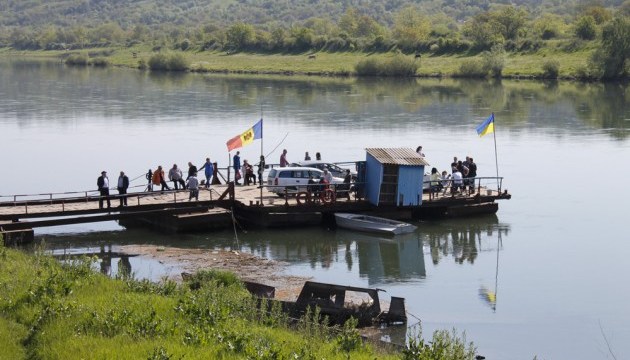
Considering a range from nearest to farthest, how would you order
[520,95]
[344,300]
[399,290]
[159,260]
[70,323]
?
[70,323] → [344,300] → [399,290] → [159,260] → [520,95]

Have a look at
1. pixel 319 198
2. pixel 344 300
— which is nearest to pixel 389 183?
pixel 319 198

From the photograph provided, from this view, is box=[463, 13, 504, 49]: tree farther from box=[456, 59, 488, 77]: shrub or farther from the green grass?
the green grass

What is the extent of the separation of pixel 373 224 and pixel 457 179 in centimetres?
459

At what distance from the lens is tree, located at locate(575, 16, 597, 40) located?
12569 cm

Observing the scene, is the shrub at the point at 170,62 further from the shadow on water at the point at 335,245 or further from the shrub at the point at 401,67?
the shadow on water at the point at 335,245

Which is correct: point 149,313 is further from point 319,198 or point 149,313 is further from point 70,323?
point 319,198

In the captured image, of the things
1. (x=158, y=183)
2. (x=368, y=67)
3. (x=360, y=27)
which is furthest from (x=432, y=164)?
(x=360, y=27)

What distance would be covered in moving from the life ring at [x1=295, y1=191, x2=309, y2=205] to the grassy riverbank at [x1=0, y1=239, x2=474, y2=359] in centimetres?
1411

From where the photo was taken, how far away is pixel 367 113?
253 feet

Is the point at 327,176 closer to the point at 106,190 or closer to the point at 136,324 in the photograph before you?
the point at 106,190

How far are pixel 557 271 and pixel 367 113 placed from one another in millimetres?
45027

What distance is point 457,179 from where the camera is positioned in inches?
1587

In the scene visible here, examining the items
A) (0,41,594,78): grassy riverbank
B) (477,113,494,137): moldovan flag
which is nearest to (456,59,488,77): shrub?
(0,41,594,78): grassy riverbank

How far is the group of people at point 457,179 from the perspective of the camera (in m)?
40.3
